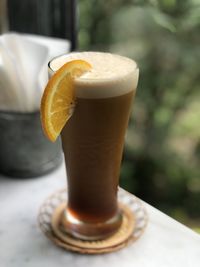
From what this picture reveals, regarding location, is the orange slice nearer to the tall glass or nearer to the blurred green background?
the tall glass

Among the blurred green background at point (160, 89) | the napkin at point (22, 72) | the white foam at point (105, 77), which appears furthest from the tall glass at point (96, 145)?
the blurred green background at point (160, 89)

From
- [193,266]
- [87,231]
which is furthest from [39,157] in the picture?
[193,266]

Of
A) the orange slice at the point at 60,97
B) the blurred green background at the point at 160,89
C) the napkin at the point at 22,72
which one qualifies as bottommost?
the blurred green background at the point at 160,89

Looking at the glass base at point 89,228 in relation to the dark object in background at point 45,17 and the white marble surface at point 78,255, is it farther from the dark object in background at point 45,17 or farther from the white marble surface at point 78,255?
the dark object in background at point 45,17

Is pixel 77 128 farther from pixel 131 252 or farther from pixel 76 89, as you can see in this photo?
pixel 131 252

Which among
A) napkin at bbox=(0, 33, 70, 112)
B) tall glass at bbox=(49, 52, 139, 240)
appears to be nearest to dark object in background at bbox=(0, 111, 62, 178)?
napkin at bbox=(0, 33, 70, 112)
